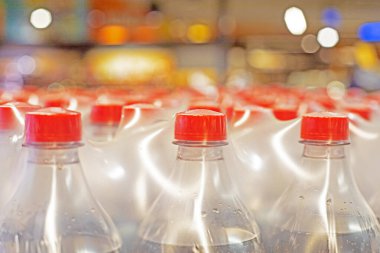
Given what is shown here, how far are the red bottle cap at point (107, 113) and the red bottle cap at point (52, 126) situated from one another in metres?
0.46

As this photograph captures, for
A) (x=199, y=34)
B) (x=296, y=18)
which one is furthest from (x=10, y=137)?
(x=296, y=18)

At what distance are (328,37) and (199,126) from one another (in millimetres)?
8081

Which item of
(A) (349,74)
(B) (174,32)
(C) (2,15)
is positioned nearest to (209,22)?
(B) (174,32)

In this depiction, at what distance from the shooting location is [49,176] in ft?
2.59

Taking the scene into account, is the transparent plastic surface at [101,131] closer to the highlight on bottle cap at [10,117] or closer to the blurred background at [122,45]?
the highlight on bottle cap at [10,117]

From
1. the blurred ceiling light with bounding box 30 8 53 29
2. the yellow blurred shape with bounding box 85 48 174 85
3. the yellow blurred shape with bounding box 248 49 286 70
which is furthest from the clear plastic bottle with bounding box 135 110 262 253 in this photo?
the yellow blurred shape with bounding box 248 49 286 70

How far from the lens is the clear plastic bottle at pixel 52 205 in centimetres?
78

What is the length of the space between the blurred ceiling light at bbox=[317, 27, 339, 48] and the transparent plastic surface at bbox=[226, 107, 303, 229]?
290 inches

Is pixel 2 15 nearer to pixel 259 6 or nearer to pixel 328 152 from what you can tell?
pixel 259 6

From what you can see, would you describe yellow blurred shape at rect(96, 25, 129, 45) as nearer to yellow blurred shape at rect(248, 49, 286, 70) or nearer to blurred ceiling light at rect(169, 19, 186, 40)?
blurred ceiling light at rect(169, 19, 186, 40)

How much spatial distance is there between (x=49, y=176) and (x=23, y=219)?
0.06 meters

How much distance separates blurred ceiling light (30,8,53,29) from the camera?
597cm

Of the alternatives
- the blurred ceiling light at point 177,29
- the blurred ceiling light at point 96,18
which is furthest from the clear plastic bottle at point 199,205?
the blurred ceiling light at point 177,29

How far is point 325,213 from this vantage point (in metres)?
0.89
